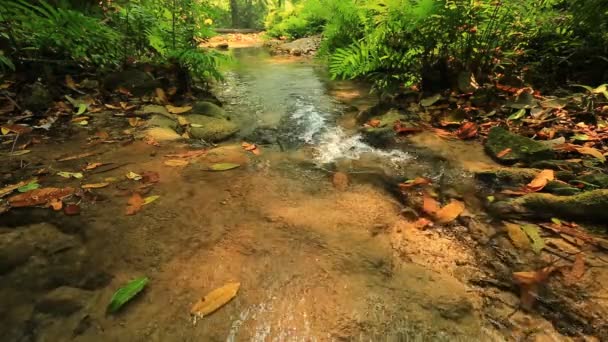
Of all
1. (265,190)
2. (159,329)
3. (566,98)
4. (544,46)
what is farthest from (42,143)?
(544,46)

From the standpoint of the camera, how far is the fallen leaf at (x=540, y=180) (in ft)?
7.30

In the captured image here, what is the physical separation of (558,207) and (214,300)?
2.02 m

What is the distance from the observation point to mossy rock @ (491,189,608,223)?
1871 millimetres

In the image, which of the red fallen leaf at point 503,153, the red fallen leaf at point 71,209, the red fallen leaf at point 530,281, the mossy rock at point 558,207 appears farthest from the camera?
the red fallen leaf at point 503,153

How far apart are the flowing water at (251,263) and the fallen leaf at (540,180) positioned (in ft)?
2.05

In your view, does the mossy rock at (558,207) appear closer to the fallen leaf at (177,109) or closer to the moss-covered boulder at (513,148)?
the moss-covered boulder at (513,148)

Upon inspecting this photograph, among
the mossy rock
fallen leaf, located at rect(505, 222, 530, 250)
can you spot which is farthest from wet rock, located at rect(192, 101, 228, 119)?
fallen leaf, located at rect(505, 222, 530, 250)

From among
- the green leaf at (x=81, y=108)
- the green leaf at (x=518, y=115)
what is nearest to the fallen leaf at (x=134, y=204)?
the green leaf at (x=81, y=108)

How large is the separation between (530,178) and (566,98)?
61.9 inches

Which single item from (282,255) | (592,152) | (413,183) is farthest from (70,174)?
(592,152)

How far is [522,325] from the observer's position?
1.40 m

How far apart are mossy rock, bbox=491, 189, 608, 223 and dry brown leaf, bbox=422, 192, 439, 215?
350mm

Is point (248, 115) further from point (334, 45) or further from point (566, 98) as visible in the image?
point (566, 98)

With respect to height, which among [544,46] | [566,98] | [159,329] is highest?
[544,46]
